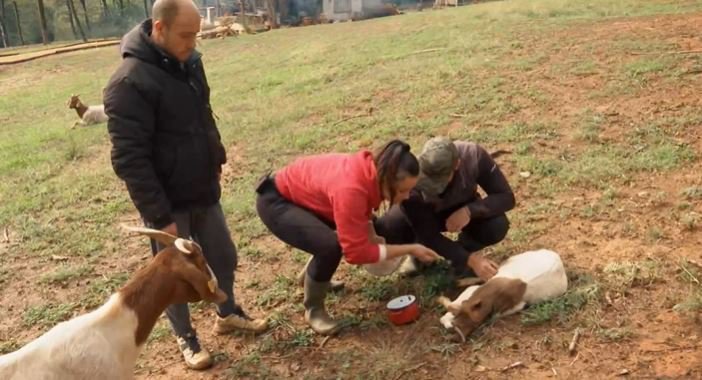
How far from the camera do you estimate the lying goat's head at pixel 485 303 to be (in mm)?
3588

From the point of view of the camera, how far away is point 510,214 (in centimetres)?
500

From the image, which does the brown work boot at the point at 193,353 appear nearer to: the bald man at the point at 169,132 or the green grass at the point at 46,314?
the bald man at the point at 169,132

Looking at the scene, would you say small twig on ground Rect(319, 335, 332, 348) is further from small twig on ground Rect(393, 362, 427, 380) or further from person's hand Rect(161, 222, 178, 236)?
person's hand Rect(161, 222, 178, 236)

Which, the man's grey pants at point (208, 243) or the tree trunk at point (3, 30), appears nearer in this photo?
the man's grey pants at point (208, 243)

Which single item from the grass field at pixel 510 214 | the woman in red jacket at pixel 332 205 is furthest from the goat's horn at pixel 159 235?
the grass field at pixel 510 214

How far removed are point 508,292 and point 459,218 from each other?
1.63 ft

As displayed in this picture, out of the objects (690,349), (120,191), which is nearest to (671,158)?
(690,349)

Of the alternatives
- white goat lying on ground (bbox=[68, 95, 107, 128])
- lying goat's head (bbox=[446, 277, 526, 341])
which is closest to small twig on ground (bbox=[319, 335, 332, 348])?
lying goat's head (bbox=[446, 277, 526, 341])

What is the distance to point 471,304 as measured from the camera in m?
3.59

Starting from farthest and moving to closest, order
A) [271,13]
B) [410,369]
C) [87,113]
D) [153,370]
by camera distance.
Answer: [271,13] < [87,113] < [153,370] < [410,369]

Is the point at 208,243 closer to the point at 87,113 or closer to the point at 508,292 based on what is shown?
the point at 508,292

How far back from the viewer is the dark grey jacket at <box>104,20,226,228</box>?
10.2 feet

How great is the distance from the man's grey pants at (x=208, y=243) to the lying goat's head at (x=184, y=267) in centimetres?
41

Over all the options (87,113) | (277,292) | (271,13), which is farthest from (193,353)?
(271,13)
